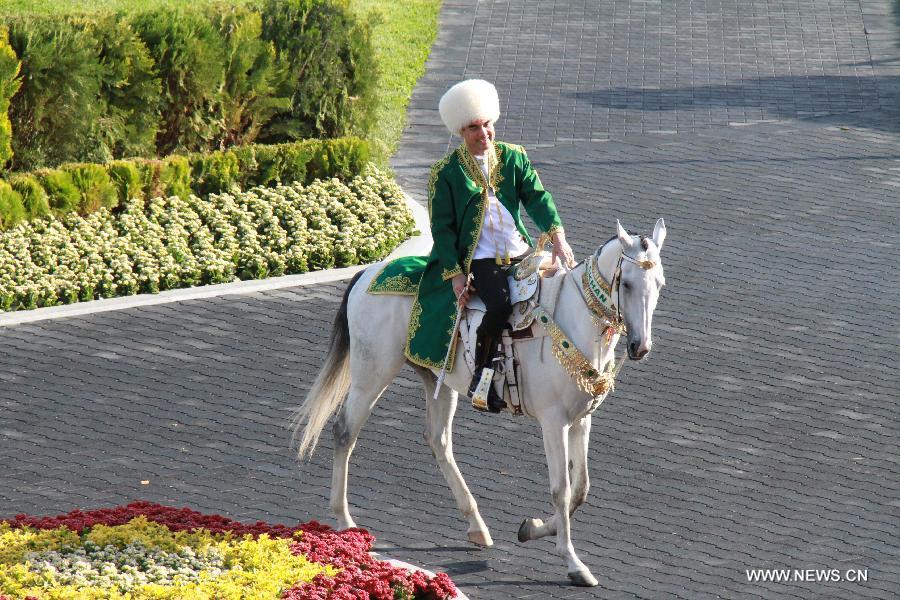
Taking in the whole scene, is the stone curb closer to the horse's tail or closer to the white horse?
the horse's tail

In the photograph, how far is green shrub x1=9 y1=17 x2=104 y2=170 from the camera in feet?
50.7

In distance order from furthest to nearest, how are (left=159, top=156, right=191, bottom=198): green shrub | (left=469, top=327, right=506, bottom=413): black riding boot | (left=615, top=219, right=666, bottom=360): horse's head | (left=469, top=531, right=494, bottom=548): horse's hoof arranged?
(left=159, top=156, right=191, bottom=198): green shrub < (left=469, top=531, right=494, bottom=548): horse's hoof < (left=469, top=327, right=506, bottom=413): black riding boot < (left=615, top=219, right=666, bottom=360): horse's head

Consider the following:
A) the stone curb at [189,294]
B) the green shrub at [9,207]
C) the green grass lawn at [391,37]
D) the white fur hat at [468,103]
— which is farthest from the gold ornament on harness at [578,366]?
the green grass lawn at [391,37]

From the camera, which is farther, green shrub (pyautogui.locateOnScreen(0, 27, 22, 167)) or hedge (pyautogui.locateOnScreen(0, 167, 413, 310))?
green shrub (pyautogui.locateOnScreen(0, 27, 22, 167))

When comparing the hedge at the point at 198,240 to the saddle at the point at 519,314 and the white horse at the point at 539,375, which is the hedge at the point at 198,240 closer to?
the white horse at the point at 539,375

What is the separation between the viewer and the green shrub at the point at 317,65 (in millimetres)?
17328

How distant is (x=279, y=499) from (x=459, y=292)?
2.34 m

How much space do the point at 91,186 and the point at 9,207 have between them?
0.93 metres

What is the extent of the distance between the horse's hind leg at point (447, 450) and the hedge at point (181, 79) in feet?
25.3

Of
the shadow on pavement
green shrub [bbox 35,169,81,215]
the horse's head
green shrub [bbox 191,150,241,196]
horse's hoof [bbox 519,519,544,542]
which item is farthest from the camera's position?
the shadow on pavement

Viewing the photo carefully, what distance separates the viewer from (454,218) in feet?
29.4

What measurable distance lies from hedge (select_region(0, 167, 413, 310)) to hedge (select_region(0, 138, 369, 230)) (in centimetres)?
15

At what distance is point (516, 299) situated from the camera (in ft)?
28.8

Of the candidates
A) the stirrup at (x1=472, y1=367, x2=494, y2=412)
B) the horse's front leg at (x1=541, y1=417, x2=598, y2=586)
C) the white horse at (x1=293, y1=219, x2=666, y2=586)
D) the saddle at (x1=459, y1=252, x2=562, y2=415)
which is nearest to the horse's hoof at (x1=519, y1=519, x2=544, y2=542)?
the white horse at (x1=293, y1=219, x2=666, y2=586)
